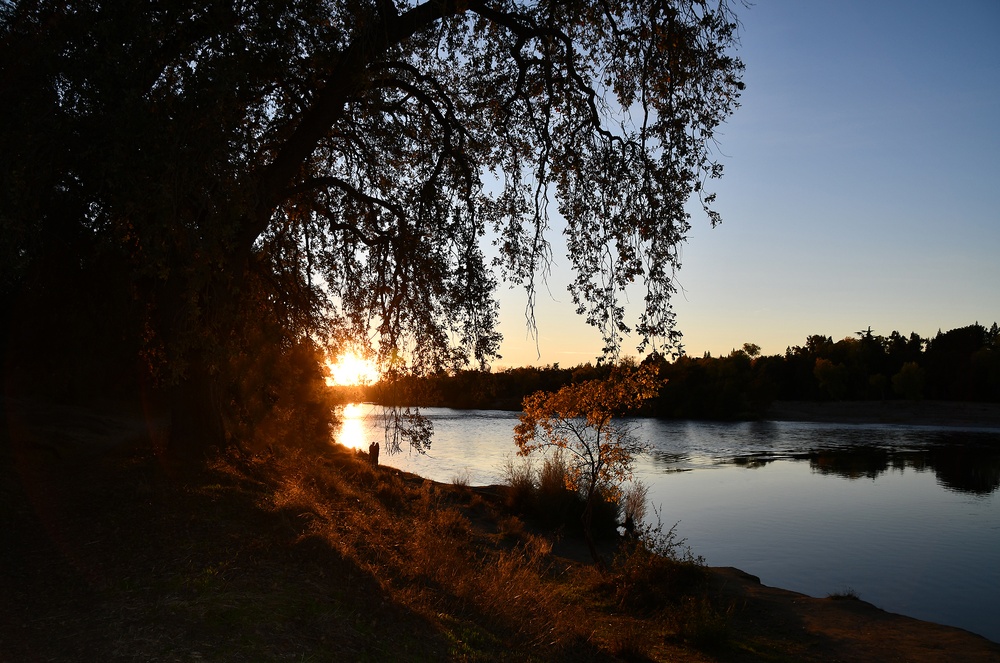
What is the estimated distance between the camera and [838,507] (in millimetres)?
27688

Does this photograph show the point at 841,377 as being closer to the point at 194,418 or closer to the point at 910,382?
the point at 910,382

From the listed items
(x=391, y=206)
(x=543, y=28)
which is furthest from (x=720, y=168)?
(x=391, y=206)

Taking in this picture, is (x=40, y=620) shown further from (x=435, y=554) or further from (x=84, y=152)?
(x=435, y=554)

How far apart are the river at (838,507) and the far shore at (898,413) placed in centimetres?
2223

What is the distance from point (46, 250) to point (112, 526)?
4663mm

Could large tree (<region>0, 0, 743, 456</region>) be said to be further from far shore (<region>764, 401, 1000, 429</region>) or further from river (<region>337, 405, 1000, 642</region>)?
far shore (<region>764, 401, 1000, 429</region>)

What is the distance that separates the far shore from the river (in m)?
22.2

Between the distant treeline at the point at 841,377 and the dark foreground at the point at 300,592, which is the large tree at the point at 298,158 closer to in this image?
the dark foreground at the point at 300,592

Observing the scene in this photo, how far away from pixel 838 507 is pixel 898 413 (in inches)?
2413

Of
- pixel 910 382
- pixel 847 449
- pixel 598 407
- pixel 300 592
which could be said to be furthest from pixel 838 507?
pixel 910 382

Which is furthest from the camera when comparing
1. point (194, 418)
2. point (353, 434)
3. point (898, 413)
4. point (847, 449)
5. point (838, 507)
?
point (898, 413)

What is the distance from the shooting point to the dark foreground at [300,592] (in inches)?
217

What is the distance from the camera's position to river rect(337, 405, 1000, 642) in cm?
1752

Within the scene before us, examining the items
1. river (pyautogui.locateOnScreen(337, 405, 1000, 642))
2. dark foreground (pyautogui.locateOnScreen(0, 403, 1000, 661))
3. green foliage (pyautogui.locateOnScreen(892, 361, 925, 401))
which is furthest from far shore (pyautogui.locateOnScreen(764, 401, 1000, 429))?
dark foreground (pyautogui.locateOnScreen(0, 403, 1000, 661))
